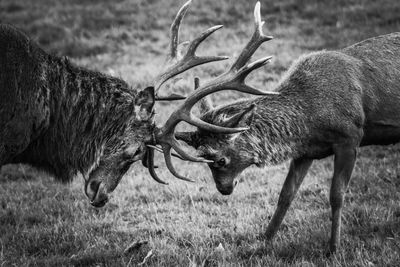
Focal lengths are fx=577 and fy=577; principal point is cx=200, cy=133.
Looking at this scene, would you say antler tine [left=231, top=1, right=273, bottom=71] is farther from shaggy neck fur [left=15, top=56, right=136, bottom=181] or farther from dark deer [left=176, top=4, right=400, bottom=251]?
shaggy neck fur [left=15, top=56, right=136, bottom=181]

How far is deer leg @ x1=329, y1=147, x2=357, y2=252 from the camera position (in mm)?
5547

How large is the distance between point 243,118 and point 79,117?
164 centimetres

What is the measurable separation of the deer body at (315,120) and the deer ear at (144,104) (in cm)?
47

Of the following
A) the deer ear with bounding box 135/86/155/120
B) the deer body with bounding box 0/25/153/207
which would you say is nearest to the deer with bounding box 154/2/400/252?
the deer ear with bounding box 135/86/155/120

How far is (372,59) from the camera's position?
242 inches

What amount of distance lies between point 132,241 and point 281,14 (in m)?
9.19

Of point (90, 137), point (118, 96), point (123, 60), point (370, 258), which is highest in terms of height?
point (118, 96)

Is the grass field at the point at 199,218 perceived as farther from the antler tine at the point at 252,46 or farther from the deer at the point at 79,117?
the antler tine at the point at 252,46

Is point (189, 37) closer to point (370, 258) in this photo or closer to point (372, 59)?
point (372, 59)

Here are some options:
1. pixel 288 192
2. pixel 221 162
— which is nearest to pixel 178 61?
pixel 221 162

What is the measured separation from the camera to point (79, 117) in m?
5.77

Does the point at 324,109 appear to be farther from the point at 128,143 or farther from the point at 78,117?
the point at 78,117

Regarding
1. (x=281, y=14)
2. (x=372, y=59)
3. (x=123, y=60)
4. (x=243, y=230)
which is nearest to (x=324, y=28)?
(x=281, y=14)

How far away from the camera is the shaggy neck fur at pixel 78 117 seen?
5.66 meters
